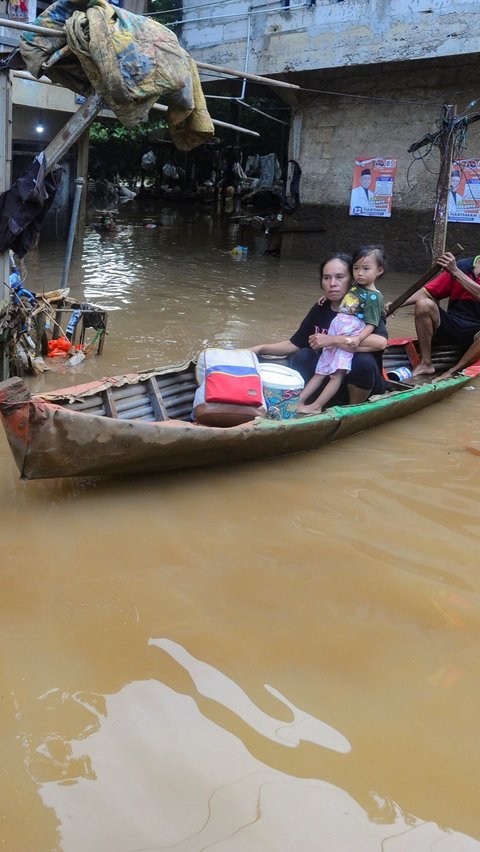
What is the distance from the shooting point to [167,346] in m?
6.66

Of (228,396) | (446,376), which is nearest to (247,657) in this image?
(228,396)

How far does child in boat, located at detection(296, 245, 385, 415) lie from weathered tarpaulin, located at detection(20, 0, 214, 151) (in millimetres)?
1905

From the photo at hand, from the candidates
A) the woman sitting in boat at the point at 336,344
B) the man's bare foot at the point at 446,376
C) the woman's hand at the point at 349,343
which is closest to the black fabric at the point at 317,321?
the woman sitting in boat at the point at 336,344

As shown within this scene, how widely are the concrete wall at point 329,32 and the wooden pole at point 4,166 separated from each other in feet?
22.9

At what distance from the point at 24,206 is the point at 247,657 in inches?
145

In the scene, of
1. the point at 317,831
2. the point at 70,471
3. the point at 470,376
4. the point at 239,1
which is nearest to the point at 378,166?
the point at 239,1

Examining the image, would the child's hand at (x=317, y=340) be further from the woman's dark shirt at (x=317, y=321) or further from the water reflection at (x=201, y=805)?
the water reflection at (x=201, y=805)

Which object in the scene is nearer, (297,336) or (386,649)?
(386,649)

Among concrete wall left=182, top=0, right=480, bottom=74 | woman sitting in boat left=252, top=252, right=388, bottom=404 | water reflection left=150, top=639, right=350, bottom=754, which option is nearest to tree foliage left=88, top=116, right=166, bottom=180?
concrete wall left=182, top=0, right=480, bottom=74

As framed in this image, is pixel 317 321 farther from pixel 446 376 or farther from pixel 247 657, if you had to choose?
pixel 247 657

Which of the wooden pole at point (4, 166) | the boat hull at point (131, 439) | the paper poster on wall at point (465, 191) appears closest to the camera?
the boat hull at point (131, 439)

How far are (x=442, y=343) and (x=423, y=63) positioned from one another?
628cm

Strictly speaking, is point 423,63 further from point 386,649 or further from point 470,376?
point 386,649

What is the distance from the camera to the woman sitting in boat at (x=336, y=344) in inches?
167
